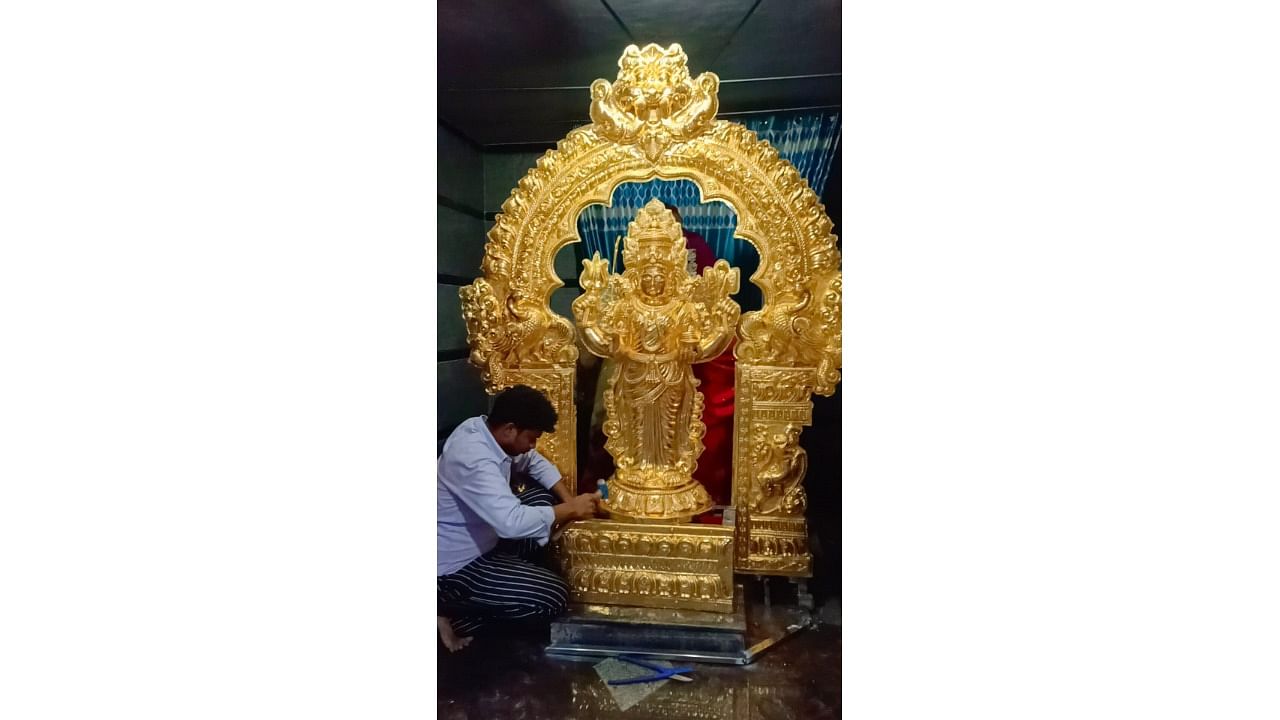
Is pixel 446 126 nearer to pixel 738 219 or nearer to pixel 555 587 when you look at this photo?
pixel 738 219

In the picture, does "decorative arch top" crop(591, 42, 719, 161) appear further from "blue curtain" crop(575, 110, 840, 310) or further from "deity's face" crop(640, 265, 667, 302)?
"deity's face" crop(640, 265, 667, 302)

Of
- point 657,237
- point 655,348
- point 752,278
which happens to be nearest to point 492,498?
point 655,348

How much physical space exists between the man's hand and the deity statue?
73 mm

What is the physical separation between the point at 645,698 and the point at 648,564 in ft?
1.53

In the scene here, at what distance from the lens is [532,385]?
124 inches

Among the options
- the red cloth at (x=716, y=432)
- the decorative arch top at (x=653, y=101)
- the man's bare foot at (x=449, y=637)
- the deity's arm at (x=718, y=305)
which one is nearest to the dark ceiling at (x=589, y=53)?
the decorative arch top at (x=653, y=101)

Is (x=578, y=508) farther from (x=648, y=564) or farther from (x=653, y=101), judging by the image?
(x=653, y=101)

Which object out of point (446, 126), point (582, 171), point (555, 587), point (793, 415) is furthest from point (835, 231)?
point (555, 587)

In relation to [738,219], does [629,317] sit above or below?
below

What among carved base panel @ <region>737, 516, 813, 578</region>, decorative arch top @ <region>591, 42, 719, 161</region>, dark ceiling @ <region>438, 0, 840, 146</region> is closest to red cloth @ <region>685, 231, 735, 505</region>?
carved base panel @ <region>737, 516, 813, 578</region>

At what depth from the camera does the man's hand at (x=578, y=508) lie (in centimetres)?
311

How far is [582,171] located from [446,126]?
0.51 meters

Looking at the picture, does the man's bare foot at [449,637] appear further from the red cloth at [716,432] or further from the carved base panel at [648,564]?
the red cloth at [716,432]

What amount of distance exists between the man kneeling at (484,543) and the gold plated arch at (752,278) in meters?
0.22
